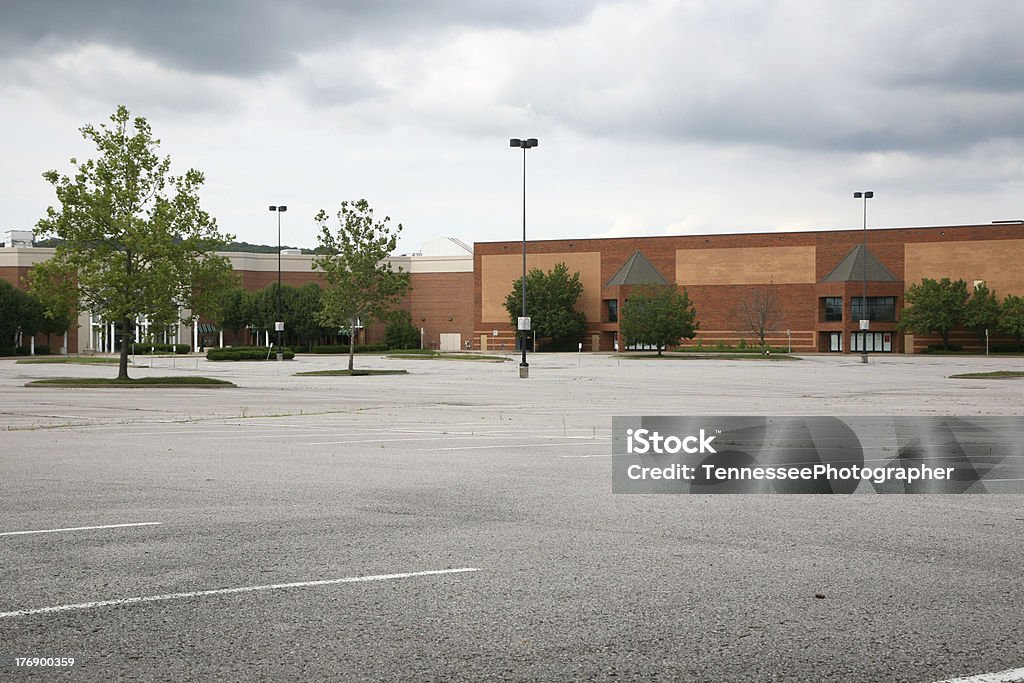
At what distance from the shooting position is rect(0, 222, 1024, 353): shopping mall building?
90.8 metres

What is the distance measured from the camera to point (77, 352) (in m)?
96.8

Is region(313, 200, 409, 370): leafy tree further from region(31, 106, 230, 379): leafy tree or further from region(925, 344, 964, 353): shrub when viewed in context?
region(925, 344, 964, 353): shrub

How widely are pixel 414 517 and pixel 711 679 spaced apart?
456 centimetres

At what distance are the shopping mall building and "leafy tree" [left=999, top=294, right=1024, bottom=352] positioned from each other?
362 cm

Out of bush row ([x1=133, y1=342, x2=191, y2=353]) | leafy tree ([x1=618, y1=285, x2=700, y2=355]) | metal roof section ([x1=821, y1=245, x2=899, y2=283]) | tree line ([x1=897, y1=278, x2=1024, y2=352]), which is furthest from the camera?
metal roof section ([x1=821, y1=245, x2=899, y2=283])

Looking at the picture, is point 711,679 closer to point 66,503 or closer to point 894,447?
point 66,503

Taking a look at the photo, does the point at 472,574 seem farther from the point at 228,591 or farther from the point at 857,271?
the point at 857,271

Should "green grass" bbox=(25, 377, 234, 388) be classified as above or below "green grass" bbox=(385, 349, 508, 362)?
above

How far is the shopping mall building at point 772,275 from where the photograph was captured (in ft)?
298

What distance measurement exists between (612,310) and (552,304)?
6.58 metres

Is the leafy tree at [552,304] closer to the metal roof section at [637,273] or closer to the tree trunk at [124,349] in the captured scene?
Result: the metal roof section at [637,273]

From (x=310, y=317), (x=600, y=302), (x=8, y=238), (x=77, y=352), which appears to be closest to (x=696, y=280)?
(x=600, y=302)

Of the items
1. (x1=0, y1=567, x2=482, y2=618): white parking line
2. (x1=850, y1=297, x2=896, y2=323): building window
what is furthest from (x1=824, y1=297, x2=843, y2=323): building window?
(x1=0, y1=567, x2=482, y2=618): white parking line

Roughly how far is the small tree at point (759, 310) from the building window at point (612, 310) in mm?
11709
